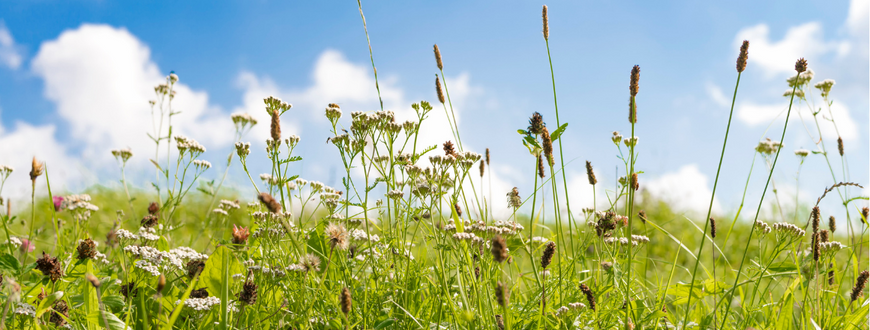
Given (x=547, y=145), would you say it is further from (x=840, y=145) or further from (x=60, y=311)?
(x=840, y=145)

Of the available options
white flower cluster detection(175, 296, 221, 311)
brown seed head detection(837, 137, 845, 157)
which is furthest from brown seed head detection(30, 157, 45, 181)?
brown seed head detection(837, 137, 845, 157)

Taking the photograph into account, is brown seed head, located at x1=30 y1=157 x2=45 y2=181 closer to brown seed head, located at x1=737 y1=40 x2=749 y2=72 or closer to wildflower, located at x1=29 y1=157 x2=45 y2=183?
wildflower, located at x1=29 y1=157 x2=45 y2=183

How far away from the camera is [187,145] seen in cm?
375

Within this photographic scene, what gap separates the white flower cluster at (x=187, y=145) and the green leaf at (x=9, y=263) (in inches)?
57.9

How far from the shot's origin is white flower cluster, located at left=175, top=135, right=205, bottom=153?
3.72 m

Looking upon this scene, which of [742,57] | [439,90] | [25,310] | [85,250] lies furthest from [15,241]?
[742,57]

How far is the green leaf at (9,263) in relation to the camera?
233 cm

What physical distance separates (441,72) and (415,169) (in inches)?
25.7

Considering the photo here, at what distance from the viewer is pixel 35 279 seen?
2945mm

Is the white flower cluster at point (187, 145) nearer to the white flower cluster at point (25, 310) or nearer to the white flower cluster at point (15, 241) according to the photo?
the white flower cluster at point (15, 241)

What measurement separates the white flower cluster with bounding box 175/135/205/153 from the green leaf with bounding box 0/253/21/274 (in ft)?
4.83

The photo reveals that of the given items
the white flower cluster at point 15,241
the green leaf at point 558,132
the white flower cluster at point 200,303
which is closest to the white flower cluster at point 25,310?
the white flower cluster at point 200,303

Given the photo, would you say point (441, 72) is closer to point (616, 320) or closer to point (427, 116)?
point (427, 116)

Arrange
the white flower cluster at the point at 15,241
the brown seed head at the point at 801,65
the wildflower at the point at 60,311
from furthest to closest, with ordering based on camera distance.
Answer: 1. the white flower cluster at the point at 15,241
2. the wildflower at the point at 60,311
3. the brown seed head at the point at 801,65
